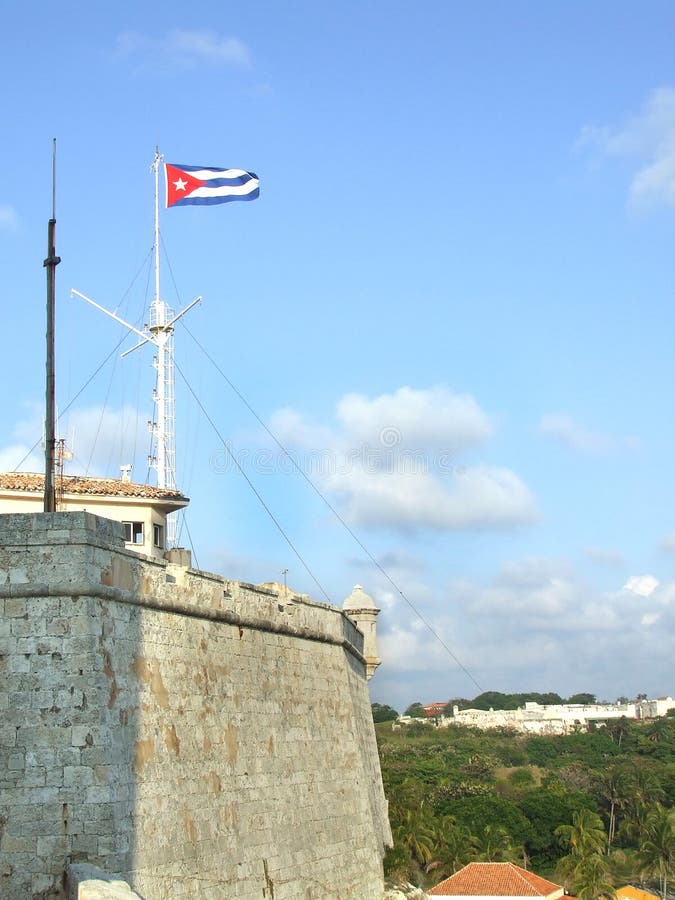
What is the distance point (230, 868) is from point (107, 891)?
4.21m

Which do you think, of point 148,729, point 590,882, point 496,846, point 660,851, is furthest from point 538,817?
point 148,729

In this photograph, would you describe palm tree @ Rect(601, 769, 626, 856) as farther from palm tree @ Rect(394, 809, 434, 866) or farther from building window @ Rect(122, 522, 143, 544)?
building window @ Rect(122, 522, 143, 544)

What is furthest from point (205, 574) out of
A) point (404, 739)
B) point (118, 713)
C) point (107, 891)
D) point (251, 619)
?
point (404, 739)

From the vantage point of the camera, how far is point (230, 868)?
547 inches

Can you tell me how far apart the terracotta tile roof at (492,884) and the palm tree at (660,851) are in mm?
13716

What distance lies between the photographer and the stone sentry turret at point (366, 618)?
28219mm

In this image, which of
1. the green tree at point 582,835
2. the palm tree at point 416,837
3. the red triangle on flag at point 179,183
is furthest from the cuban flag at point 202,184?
the green tree at point 582,835

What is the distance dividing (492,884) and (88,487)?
27167 millimetres

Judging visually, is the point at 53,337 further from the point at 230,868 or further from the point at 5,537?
the point at 230,868

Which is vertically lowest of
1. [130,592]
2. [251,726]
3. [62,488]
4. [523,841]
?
[523,841]

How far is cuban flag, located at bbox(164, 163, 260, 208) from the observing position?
24.7 m

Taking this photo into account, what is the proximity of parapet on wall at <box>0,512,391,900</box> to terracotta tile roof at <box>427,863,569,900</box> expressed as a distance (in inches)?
968

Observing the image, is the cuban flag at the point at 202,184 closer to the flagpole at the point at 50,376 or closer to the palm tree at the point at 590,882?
the flagpole at the point at 50,376

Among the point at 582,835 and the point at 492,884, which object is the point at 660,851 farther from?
the point at 492,884
